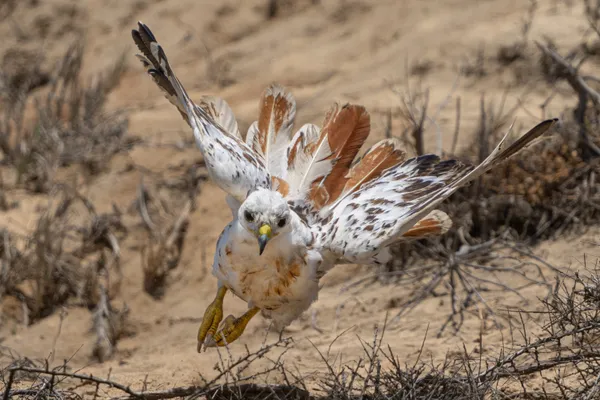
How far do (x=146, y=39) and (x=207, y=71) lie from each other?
456 centimetres

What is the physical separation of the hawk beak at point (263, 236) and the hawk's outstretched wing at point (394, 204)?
39 cm

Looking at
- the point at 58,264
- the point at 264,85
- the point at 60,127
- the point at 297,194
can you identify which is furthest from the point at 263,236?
the point at 264,85

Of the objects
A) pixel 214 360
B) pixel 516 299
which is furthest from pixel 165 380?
pixel 516 299

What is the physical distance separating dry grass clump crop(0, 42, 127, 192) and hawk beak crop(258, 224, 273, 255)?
3.99 m

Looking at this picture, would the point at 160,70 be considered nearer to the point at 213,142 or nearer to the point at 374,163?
the point at 213,142

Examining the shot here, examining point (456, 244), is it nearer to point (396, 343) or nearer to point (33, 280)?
point (396, 343)

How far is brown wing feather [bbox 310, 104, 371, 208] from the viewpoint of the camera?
428 centimetres

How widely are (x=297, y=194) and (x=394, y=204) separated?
554mm

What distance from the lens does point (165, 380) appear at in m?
4.02

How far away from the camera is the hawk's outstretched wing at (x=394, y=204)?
3475 mm

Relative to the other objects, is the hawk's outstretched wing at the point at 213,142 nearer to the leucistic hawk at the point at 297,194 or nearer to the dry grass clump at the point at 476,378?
the leucistic hawk at the point at 297,194

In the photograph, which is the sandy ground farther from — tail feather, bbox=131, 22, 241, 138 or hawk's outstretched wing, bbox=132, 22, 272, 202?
tail feather, bbox=131, 22, 241, 138

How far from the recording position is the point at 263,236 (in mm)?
3502

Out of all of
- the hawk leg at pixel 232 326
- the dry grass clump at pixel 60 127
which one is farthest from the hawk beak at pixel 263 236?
the dry grass clump at pixel 60 127
